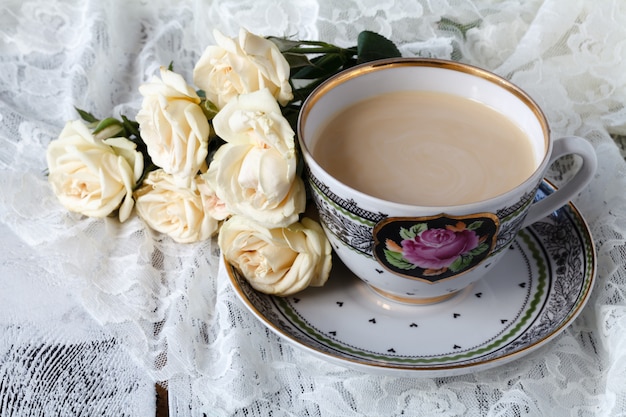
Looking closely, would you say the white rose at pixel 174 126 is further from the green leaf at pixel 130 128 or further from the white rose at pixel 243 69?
the green leaf at pixel 130 128

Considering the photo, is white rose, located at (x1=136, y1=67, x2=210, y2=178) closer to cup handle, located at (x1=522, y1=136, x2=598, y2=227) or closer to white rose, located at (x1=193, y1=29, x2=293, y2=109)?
white rose, located at (x1=193, y1=29, x2=293, y2=109)

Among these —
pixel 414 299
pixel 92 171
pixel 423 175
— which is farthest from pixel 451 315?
pixel 92 171

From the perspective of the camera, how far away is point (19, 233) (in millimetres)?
938

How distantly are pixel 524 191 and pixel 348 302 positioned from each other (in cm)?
24

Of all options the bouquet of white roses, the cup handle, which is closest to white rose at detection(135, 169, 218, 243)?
the bouquet of white roses

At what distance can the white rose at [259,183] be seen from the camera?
730mm

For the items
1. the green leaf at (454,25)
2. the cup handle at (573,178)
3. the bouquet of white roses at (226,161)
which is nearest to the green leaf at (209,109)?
the bouquet of white roses at (226,161)

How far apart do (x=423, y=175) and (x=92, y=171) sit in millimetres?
406

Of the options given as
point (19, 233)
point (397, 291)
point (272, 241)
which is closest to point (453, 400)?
point (397, 291)

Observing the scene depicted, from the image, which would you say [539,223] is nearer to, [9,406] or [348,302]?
[348,302]

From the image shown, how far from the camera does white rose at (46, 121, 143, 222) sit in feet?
2.99

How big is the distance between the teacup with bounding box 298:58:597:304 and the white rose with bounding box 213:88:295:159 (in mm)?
24

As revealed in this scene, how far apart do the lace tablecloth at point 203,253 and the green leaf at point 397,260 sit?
120 millimetres

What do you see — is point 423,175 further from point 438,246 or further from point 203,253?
point 203,253
